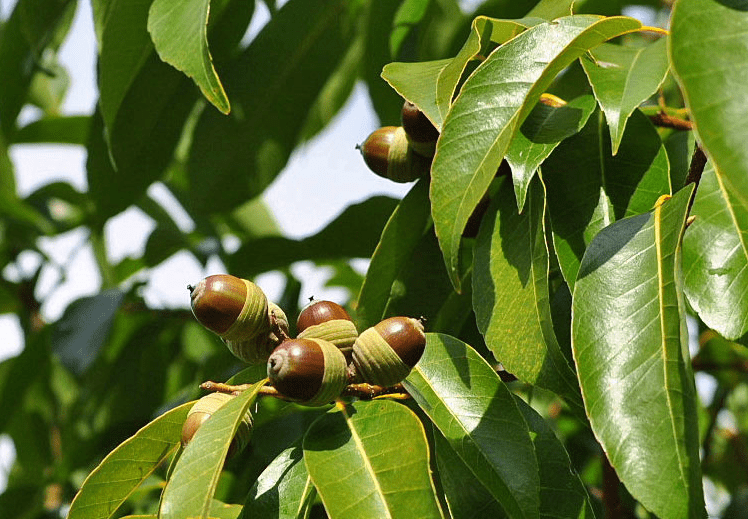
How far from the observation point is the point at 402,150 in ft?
4.04

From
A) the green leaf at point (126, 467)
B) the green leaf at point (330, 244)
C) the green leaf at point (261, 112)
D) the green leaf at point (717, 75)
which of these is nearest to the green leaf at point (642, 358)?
the green leaf at point (717, 75)

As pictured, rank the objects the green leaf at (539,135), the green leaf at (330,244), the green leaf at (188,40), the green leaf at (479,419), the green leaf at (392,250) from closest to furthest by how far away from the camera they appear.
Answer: the green leaf at (479,419)
the green leaf at (539,135)
the green leaf at (188,40)
the green leaf at (392,250)
the green leaf at (330,244)

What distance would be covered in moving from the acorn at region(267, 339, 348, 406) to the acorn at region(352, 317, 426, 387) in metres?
0.03

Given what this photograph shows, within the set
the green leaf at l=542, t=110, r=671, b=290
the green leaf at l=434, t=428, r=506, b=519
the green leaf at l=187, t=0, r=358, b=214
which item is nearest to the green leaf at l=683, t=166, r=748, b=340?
the green leaf at l=542, t=110, r=671, b=290

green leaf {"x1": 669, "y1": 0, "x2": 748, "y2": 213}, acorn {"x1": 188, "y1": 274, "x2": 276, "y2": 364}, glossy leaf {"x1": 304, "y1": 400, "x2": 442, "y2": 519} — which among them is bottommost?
glossy leaf {"x1": 304, "y1": 400, "x2": 442, "y2": 519}

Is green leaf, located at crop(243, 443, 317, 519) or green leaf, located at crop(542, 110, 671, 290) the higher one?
green leaf, located at crop(542, 110, 671, 290)

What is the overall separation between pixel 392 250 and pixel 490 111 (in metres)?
0.39

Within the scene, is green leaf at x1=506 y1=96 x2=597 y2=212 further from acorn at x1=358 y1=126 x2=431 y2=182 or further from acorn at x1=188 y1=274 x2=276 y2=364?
acorn at x1=188 y1=274 x2=276 y2=364

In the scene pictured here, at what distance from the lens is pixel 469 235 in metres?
1.31

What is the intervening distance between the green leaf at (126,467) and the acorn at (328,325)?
0.54 ft

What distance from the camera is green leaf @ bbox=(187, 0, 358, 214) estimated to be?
6.11 feet

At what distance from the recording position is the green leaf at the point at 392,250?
1.27 m

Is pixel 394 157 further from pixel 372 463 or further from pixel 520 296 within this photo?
pixel 372 463

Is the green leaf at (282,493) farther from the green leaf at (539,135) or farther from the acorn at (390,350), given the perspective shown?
the green leaf at (539,135)
